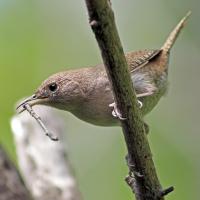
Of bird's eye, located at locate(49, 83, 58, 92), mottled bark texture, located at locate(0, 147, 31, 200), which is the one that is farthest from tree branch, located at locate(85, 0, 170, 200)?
mottled bark texture, located at locate(0, 147, 31, 200)

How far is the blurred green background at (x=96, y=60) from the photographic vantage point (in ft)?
Result: 20.4

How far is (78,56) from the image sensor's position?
8555 millimetres

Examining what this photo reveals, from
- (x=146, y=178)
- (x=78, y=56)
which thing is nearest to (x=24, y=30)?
(x=78, y=56)

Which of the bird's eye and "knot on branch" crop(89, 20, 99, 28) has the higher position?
"knot on branch" crop(89, 20, 99, 28)

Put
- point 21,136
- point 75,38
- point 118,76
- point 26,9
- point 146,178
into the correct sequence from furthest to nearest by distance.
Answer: point 75,38, point 26,9, point 21,136, point 146,178, point 118,76

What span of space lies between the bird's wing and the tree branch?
3.39 ft

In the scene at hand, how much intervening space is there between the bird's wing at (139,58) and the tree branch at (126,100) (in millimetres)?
1034

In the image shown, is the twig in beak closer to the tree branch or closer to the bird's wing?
the tree branch

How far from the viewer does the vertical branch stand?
3957 mm

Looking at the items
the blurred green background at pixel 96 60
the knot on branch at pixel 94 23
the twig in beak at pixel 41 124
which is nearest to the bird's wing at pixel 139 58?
the twig in beak at pixel 41 124

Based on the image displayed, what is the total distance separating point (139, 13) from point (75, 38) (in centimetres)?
109

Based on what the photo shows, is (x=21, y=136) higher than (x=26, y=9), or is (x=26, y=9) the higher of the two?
(x=26, y=9)

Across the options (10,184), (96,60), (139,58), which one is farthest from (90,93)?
(96,60)

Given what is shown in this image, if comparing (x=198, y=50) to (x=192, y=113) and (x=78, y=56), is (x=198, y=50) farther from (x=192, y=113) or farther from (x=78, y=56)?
(x=78, y=56)
